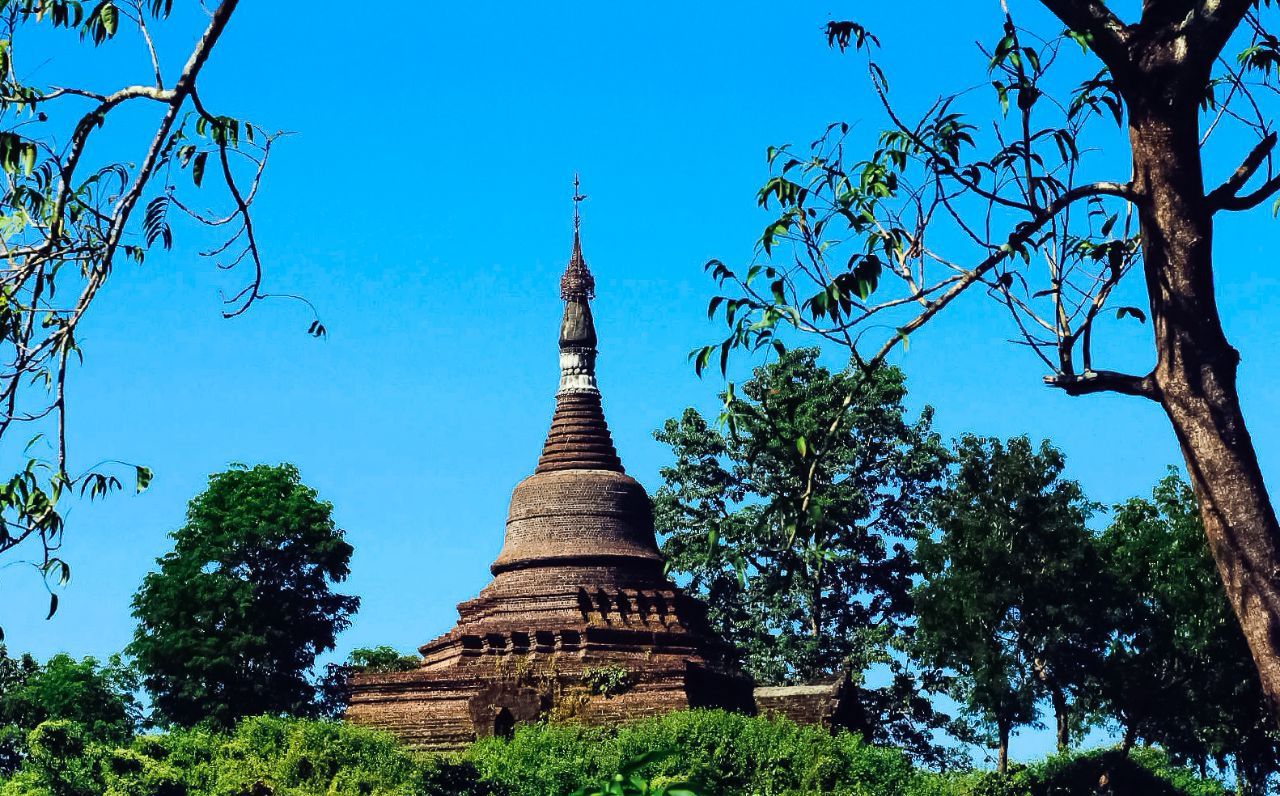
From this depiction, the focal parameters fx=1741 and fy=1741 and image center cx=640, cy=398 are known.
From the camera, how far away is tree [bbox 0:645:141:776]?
143ft

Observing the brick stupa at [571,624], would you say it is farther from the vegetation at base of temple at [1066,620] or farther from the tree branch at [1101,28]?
the tree branch at [1101,28]

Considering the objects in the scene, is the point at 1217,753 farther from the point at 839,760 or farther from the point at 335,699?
the point at 335,699

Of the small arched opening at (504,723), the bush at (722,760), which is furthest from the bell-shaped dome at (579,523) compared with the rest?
the bush at (722,760)

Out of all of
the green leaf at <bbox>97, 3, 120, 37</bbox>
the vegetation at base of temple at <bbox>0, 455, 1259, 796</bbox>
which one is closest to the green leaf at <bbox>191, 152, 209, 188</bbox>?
the green leaf at <bbox>97, 3, 120, 37</bbox>

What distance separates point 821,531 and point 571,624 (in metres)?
7.80

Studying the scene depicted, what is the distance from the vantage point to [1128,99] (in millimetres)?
10008

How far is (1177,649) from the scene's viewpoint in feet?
117

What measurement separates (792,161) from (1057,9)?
288cm

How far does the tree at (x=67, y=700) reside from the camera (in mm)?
43531

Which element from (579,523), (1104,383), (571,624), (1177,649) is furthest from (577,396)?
(1104,383)

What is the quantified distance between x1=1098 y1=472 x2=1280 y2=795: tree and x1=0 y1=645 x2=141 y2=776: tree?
2325 centimetres

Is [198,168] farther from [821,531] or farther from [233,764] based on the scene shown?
[821,531]

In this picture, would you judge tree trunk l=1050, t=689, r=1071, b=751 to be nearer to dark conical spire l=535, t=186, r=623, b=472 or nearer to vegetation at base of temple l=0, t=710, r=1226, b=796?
vegetation at base of temple l=0, t=710, r=1226, b=796

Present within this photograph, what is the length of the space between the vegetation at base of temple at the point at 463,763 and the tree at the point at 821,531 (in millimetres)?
11187
